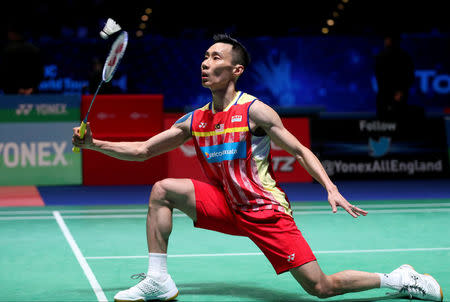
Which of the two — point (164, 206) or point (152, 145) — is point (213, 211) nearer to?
point (164, 206)

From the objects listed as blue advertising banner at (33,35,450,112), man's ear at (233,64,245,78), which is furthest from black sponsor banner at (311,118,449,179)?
man's ear at (233,64,245,78)

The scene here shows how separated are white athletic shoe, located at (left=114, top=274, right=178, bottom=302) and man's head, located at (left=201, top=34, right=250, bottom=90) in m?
1.18

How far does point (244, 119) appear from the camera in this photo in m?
4.61

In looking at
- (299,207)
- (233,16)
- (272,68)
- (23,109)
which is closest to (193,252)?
(299,207)

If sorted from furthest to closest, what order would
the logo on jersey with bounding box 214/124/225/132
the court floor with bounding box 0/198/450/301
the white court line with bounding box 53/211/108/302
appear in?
the court floor with bounding box 0/198/450/301 < the white court line with bounding box 53/211/108/302 < the logo on jersey with bounding box 214/124/225/132

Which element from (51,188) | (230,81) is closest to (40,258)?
(230,81)

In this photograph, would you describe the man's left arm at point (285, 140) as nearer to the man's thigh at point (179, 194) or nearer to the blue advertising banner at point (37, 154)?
the man's thigh at point (179, 194)

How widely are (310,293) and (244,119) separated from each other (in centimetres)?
105

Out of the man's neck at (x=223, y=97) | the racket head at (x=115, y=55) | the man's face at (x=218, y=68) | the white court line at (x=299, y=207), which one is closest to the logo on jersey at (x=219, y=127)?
the man's neck at (x=223, y=97)

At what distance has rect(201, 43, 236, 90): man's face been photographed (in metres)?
4.73

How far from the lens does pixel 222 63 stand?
4.76 meters

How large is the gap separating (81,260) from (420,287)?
2.49 meters

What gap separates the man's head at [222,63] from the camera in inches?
186

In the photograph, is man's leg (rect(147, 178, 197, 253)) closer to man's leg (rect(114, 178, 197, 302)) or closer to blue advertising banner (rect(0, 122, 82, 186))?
man's leg (rect(114, 178, 197, 302))
